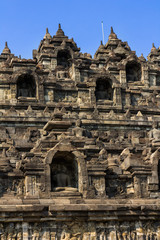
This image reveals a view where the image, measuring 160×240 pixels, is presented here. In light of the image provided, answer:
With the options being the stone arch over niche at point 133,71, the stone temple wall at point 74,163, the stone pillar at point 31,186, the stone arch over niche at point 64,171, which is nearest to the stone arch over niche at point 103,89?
the stone temple wall at point 74,163

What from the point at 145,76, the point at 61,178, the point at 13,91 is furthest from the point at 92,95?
the point at 61,178

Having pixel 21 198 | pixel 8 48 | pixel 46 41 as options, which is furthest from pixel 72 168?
pixel 8 48

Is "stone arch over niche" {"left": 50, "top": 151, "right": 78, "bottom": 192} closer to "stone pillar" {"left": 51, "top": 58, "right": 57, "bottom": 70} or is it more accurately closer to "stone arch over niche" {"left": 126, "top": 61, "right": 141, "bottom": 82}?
"stone arch over niche" {"left": 126, "top": 61, "right": 141, "bottom": 82}

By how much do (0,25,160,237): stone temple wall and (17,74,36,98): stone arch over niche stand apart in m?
0.09

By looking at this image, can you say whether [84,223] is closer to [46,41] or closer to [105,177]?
[105,177]

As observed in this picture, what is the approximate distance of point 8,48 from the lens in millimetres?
60469

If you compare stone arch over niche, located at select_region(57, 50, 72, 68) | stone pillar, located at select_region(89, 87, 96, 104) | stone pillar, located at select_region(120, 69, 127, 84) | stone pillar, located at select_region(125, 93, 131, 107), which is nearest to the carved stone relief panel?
stone pillar, located at select_region(89, 87, 96, 104)

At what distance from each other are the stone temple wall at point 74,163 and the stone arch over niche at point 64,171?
55 mm

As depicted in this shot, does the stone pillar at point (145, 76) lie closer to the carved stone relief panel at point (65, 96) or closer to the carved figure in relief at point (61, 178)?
the carved stone relief panel at point (65, 96)

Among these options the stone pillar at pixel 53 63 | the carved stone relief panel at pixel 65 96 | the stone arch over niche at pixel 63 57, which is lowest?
the carved stone relief panel at pixel 65 96

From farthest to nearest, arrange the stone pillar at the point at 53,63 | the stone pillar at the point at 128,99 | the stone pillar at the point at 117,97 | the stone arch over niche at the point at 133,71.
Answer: the stone pillar at the point at 53,63, the stone arch over niche at the point at 133,71, the stone pillar at the point at 128,99, the stone pillar at the point at 117,97

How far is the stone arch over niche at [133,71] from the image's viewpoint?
52375mm

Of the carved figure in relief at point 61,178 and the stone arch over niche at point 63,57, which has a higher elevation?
the stone arch over niche at point 63,57

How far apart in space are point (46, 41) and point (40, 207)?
3451cm
